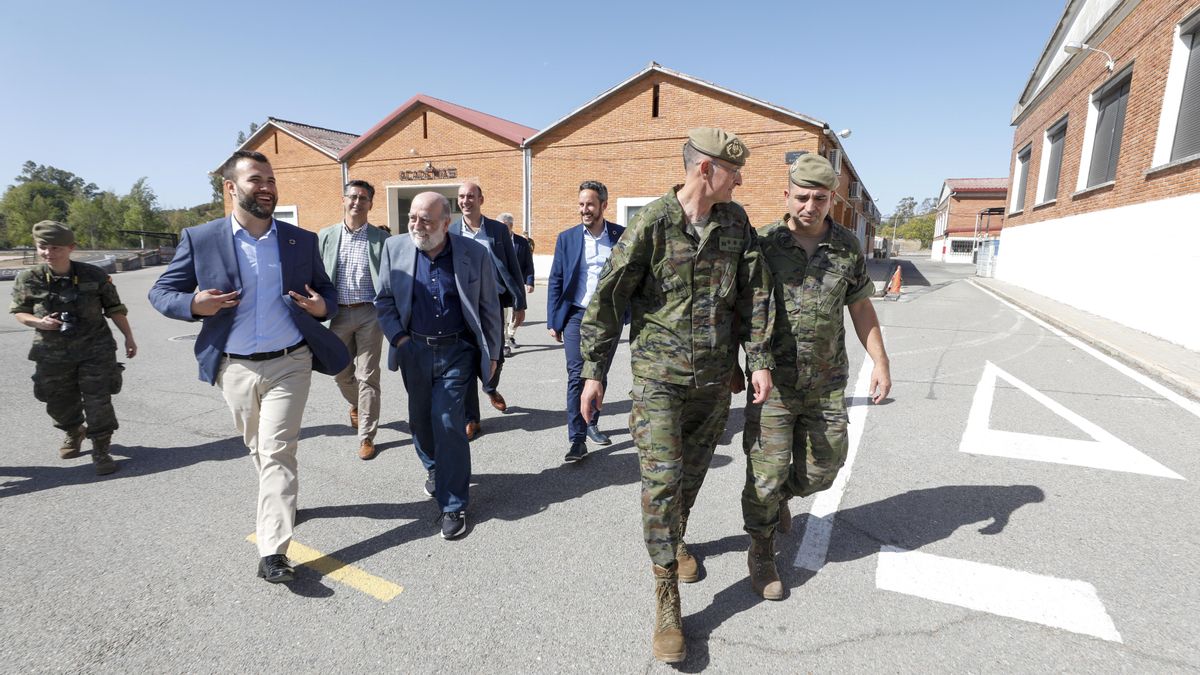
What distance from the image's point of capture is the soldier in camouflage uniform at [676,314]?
244 cm

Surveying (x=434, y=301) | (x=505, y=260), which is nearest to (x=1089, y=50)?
(x=505, y=260)

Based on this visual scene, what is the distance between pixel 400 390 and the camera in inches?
256

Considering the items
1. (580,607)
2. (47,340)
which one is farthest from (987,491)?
(47,340)

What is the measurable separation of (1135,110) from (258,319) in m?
15.8

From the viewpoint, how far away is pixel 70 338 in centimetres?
428

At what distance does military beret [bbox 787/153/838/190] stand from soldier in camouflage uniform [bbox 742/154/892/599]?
1 cm

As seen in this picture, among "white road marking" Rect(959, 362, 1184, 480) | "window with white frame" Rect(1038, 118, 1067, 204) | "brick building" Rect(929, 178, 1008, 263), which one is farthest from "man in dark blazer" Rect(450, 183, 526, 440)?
"brick building" Rect(929, 178, 1008, 263)

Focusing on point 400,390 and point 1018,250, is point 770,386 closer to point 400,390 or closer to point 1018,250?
point 400,390

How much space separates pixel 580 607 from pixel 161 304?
2.44 m

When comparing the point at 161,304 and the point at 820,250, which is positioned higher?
the point at 820,250

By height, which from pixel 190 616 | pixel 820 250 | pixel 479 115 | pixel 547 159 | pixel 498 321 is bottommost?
pixel 190 616

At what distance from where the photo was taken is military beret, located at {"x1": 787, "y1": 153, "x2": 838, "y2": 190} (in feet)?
8.55

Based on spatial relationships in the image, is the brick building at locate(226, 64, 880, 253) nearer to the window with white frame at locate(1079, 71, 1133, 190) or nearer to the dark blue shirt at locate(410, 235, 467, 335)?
the window with white frame at locate(1079, 71, 1133, 190)

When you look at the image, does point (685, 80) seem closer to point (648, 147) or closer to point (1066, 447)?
point (648, 147)
